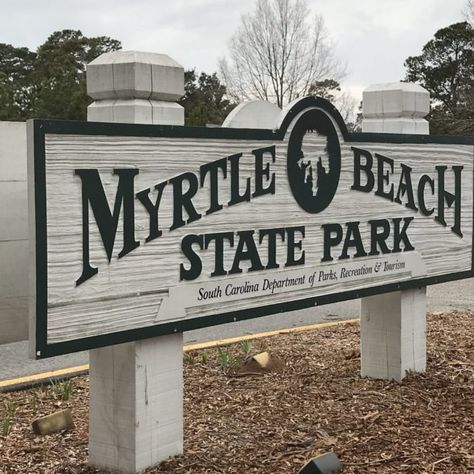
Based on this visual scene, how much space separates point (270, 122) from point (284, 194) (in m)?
0.44

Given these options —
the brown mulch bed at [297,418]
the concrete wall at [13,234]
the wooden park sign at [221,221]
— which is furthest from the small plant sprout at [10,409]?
the concrete wall at [13,234]

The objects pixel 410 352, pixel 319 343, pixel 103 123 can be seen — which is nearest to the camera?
pixel 103 123

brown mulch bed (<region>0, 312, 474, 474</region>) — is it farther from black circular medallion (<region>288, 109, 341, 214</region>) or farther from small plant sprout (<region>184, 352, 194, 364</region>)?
black circular medallion (<region>288, 109, 341, 214</region>)

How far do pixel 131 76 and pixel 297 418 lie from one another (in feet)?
7.52

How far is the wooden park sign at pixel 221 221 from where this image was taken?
3.56 meters

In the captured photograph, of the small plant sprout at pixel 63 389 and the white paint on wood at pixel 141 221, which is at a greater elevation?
the white paint on wood at pixel 141 221

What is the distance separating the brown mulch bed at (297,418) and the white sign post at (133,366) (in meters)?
0.16

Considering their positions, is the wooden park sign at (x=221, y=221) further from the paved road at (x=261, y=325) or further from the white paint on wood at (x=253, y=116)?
the paved road at (x=261, y=325)

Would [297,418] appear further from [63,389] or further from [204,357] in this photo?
[63,389]

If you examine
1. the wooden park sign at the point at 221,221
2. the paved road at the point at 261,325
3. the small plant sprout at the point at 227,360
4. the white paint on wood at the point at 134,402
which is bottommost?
the paved road at the point at 261,325

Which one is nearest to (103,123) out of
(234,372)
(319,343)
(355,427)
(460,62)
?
(355,427)

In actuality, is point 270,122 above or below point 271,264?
above

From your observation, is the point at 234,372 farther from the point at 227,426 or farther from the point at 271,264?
the point at 271,264

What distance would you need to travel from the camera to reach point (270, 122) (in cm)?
484
